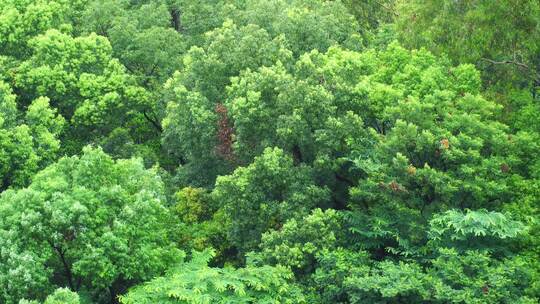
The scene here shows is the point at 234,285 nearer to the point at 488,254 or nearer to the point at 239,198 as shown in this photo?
the point at 239,198

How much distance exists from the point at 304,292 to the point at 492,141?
793 cm

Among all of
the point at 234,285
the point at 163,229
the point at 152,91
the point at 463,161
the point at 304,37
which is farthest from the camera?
the point at 152,91

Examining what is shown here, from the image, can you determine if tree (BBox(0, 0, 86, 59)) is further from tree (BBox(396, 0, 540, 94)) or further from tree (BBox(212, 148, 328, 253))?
tree (BBox(396, 0, 540, 94))

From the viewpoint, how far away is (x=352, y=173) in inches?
1013

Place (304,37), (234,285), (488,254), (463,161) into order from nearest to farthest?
(234,285) → (488,254) → (463,161) → (304,37)

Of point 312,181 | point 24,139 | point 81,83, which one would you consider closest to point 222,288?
point 312,181

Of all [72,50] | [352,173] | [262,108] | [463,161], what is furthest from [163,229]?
[72,50]

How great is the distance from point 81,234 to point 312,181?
796 centimetres

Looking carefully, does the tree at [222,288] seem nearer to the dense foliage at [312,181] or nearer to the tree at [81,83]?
the dense foliage at [312,181]

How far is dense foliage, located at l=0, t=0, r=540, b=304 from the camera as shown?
67.4ft

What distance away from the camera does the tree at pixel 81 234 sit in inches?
826

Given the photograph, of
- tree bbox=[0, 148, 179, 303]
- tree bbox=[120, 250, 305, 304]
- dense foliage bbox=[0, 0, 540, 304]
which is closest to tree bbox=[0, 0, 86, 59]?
dense foliage bbox=[0, 0, 540, 304]

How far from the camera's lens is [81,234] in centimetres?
2147

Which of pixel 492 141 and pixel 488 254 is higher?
pixel 492 141
